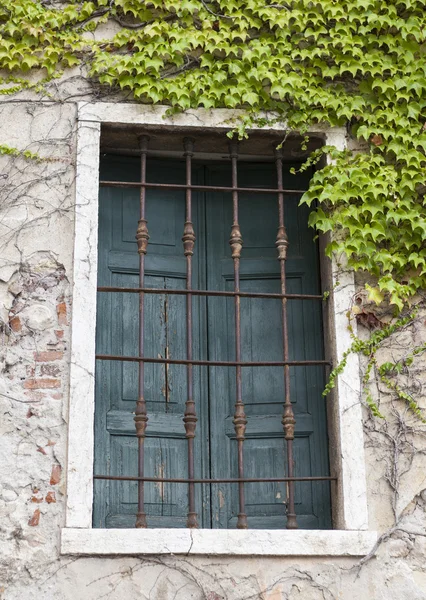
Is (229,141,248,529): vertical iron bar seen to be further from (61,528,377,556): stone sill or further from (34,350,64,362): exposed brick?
(34,350,64,362): exposed brick

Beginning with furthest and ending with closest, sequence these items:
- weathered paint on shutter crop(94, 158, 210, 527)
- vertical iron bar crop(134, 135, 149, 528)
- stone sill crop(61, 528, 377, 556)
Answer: weathered paint on shutter crop(94, 158, 210, 527) < vertical iron bar crop(134, 135, 149, 528) < stone sill crop(61, 528, 377, 556)

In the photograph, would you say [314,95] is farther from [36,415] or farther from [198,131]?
[36,415]

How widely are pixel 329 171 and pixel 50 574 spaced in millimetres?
2288

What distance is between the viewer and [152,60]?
4.93 meters

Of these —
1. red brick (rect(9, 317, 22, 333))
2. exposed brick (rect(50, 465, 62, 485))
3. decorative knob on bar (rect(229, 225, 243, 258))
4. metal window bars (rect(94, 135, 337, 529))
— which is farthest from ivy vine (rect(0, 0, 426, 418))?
exposed brick (rect(50, 465, 62, 485))

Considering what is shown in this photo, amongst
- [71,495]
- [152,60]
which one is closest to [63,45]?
[152,60]

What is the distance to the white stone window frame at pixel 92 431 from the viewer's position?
4.30 metres

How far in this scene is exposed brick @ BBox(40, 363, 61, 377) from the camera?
14.8ft

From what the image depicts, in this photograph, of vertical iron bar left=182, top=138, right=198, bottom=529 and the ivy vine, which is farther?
the ivy vine

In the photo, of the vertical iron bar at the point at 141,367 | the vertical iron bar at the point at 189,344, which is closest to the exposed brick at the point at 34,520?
the vertical iron bar at the point at 141,367

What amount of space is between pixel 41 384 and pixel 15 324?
1.02 ft

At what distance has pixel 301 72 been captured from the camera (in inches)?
198

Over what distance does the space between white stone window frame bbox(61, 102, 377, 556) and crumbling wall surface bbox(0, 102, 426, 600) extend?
2.1 inches

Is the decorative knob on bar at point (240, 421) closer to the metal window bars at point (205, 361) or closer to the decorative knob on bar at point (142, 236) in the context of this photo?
the metal window bars at point (205, 361)
